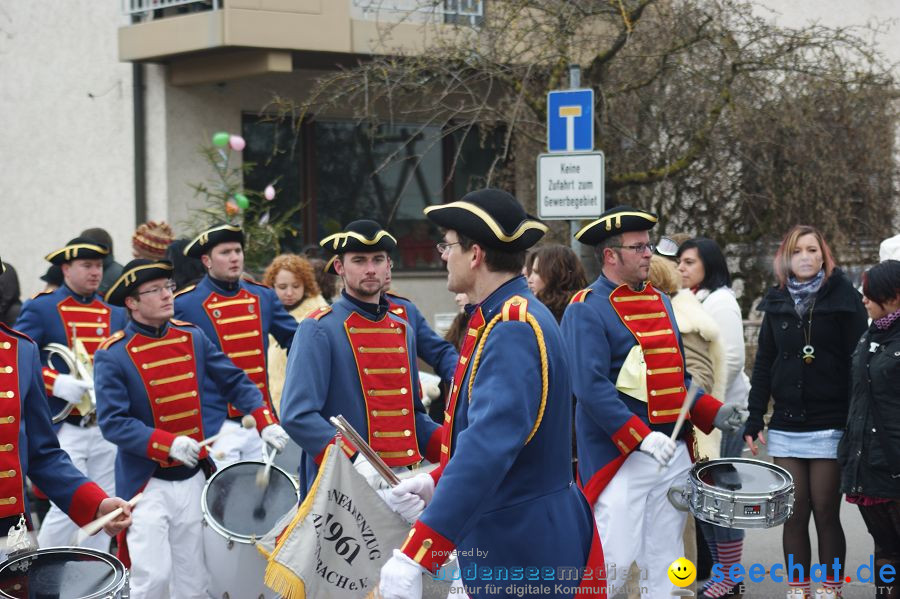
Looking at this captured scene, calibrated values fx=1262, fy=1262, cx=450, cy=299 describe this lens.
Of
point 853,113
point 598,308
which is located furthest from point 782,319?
point 853,113

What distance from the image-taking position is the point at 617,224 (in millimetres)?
6320

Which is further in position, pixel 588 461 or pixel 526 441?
pixel 588 461

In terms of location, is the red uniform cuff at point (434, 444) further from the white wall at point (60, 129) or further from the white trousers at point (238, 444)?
the white wall at point (60, 129)

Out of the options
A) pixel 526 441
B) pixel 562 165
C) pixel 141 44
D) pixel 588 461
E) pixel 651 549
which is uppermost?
pixel 141 44

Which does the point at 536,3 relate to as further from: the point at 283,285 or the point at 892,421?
the point at 892,421

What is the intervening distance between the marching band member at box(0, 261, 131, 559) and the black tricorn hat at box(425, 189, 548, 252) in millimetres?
1790

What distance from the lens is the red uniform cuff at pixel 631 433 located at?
6074 mm

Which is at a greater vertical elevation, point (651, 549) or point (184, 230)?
point (184, 230)

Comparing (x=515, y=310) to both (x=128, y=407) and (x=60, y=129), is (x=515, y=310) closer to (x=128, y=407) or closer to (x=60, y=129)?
(x=128, y=407)

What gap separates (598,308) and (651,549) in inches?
48.5

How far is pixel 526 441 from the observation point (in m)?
3.99

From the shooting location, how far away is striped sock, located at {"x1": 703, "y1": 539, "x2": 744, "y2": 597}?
7465 mm

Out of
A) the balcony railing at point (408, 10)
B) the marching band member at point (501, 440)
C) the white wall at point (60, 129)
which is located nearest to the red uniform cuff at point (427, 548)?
the marching band member at point (501, 440)

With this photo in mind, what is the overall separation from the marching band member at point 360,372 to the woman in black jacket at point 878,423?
7.16 ft
